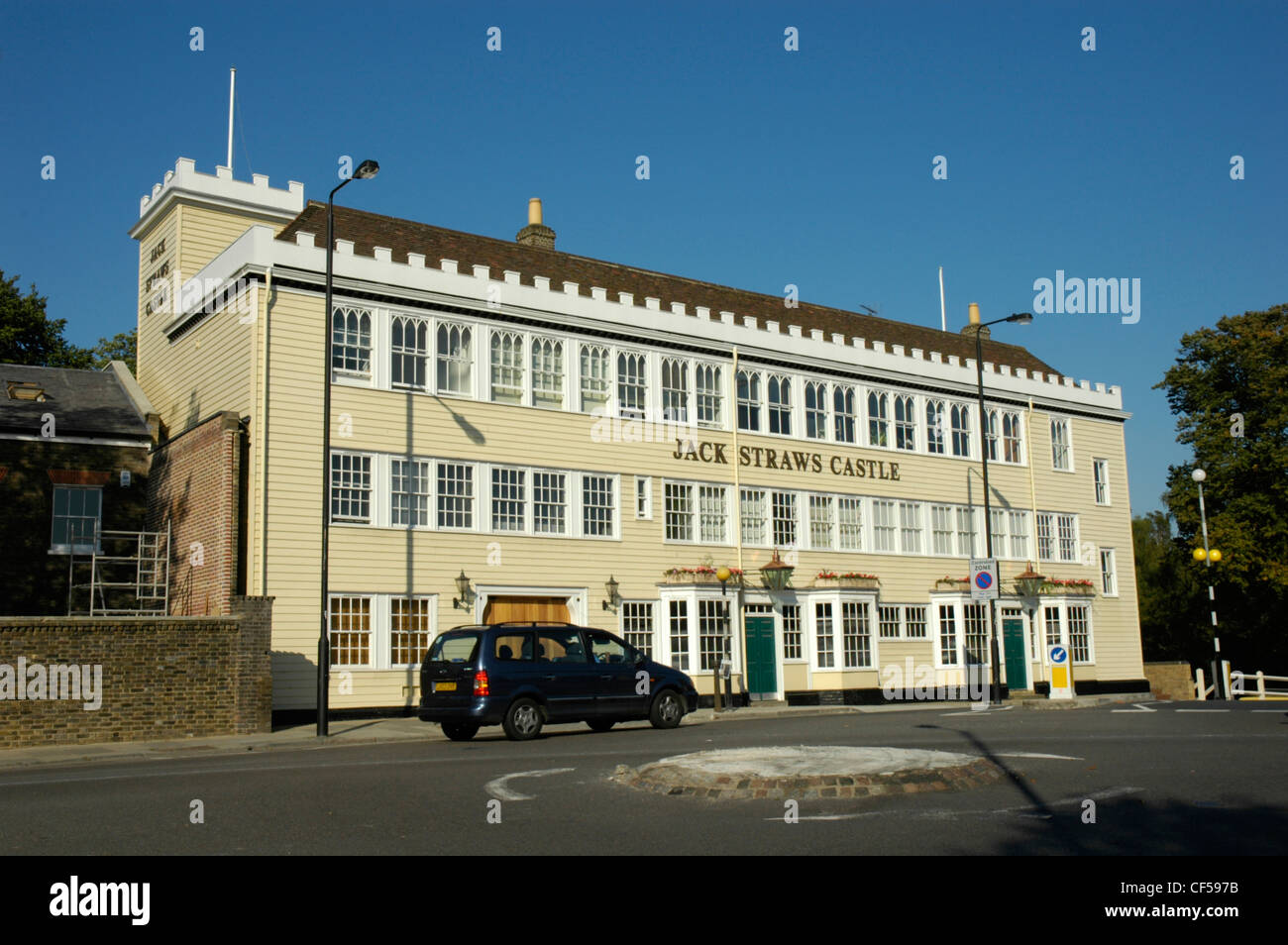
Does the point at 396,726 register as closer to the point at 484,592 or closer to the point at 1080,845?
the point at 484,592

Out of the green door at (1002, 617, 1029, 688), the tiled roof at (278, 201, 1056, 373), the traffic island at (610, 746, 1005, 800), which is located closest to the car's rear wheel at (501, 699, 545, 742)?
the traffic island at (610, 746, 1005, 800)

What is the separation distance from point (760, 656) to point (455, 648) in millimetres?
15113

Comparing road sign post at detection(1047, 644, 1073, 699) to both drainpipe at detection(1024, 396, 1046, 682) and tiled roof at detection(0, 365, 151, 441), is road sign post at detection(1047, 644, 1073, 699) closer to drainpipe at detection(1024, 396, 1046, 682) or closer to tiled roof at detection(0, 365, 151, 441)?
drainpipe at detection(1024, 396, 1046, 682)

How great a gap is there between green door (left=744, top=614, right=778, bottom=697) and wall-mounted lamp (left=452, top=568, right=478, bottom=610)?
8.58 metres

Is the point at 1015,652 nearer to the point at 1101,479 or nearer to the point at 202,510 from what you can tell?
the point at 1101,479

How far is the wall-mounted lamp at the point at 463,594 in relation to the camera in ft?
93.7

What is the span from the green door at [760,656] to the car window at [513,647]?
557 inches

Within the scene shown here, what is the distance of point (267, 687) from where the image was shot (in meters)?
23.7

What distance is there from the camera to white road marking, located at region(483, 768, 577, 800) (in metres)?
11.7

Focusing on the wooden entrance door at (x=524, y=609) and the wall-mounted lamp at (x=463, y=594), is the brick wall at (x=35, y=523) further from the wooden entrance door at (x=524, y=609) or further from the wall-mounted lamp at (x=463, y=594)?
the wooden entrance door at (x=524, y=609)

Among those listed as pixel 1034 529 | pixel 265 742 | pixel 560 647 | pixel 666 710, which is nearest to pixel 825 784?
pixel 560 647

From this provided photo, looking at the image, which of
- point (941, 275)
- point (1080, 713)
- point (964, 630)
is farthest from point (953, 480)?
point (1080, 713)

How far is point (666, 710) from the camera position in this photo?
22094 mm

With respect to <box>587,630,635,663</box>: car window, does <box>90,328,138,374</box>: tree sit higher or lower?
higher
